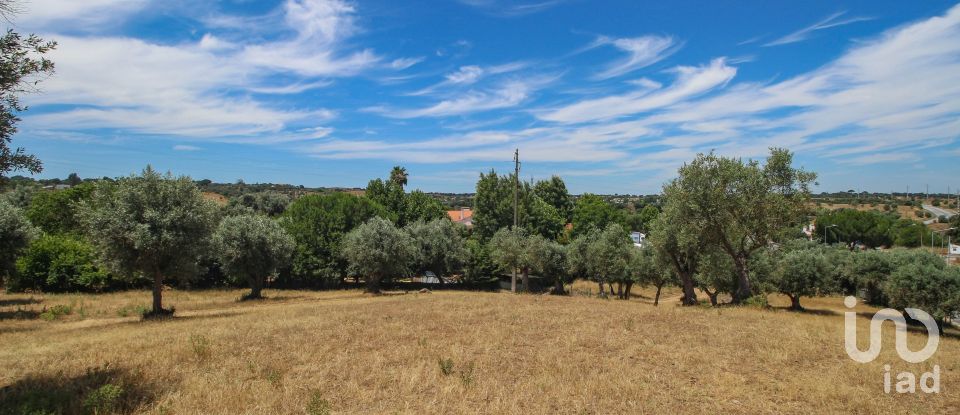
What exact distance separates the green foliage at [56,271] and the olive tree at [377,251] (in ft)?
69.9

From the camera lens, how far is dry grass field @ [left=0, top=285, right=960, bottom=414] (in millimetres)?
10312

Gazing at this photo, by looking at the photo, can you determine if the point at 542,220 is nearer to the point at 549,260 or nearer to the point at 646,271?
the point at 549,260

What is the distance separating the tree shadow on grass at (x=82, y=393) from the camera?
378 inches

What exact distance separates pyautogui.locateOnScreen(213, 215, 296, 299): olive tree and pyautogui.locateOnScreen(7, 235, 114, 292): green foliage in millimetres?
11911

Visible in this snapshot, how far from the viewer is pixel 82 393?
10.6 m

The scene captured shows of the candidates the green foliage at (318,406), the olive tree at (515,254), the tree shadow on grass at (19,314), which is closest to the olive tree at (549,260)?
the olive tree at (515,254)

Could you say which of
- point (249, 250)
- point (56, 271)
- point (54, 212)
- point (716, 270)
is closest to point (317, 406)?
point (716, 270)

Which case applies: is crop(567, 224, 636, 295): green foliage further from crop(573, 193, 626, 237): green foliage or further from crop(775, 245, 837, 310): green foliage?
crop(573, 193, 626, 237): green foliage

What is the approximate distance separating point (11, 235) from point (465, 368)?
36.4 metres

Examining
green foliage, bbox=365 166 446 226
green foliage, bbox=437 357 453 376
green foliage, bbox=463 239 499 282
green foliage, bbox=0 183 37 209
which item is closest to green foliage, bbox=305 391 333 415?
green foliage, bbox=437 357 453 376

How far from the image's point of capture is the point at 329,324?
19609 millimetres

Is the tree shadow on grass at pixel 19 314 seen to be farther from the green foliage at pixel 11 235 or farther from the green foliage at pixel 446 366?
the green foliage at pixel 446 366

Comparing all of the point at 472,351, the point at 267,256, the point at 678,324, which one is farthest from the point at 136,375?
the point at 267,256

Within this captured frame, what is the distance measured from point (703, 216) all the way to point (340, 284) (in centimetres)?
4328
